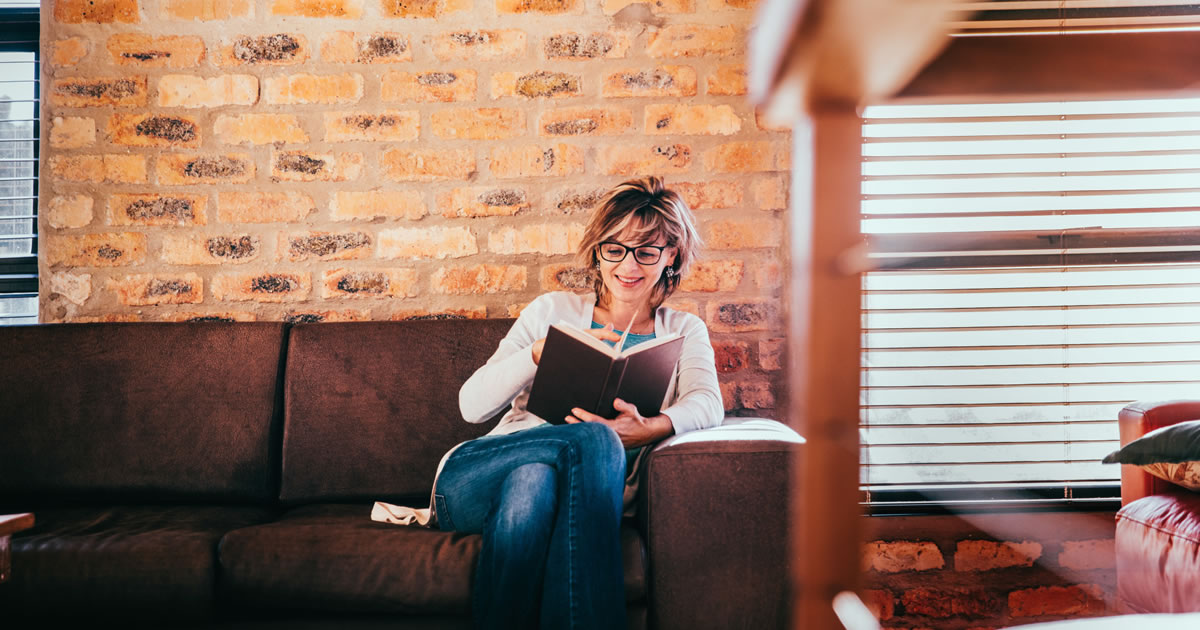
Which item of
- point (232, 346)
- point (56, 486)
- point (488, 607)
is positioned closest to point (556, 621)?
point (488, 607)

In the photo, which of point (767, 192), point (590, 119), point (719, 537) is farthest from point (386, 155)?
point (719, 537)

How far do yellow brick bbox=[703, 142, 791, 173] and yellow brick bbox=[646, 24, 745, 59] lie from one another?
0.89 ft

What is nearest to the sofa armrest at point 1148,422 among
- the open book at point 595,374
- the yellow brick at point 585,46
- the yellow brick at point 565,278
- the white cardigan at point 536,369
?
the white cardigan at point 536,369

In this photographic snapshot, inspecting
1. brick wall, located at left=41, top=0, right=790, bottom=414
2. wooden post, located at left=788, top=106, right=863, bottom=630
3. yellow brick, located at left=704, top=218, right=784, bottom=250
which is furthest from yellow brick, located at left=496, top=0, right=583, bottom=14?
wooden post, located at left=788, top=106, right=863, bottom=630

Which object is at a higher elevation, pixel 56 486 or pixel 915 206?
pixel 915 206

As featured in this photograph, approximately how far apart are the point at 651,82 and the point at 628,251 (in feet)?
2.07

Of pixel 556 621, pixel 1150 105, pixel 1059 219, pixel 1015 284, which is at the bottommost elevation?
pixel 556 621

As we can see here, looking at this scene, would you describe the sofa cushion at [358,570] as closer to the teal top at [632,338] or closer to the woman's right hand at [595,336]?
the woman's right hand at [595,336]

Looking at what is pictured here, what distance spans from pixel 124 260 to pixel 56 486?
681mm

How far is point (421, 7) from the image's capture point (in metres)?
2.14

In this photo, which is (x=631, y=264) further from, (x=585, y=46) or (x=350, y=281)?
(x=350, y=281)

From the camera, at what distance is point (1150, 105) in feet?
6.65

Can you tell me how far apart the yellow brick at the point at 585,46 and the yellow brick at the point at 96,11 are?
3.84 ft

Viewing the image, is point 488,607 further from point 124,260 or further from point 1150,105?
point 1150,105
